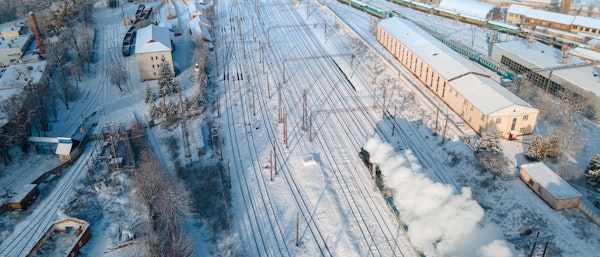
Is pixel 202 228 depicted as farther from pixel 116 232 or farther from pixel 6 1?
pixel 6 1

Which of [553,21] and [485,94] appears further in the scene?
[553,21]

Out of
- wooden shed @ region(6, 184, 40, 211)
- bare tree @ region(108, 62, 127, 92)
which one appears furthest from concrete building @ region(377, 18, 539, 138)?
wooden shed @ region(6, 184, 40, 211)

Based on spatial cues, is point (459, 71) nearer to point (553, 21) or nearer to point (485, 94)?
point (485, 94)

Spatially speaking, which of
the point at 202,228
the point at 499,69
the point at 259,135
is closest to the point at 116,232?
the point at 202,228

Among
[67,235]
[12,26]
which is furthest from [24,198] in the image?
[12,26]

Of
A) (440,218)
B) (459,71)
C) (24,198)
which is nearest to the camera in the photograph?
(440,218)

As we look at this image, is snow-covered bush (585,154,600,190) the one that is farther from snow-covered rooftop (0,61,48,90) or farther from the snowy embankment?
snow-covered rooftop (0,61,48,90)
